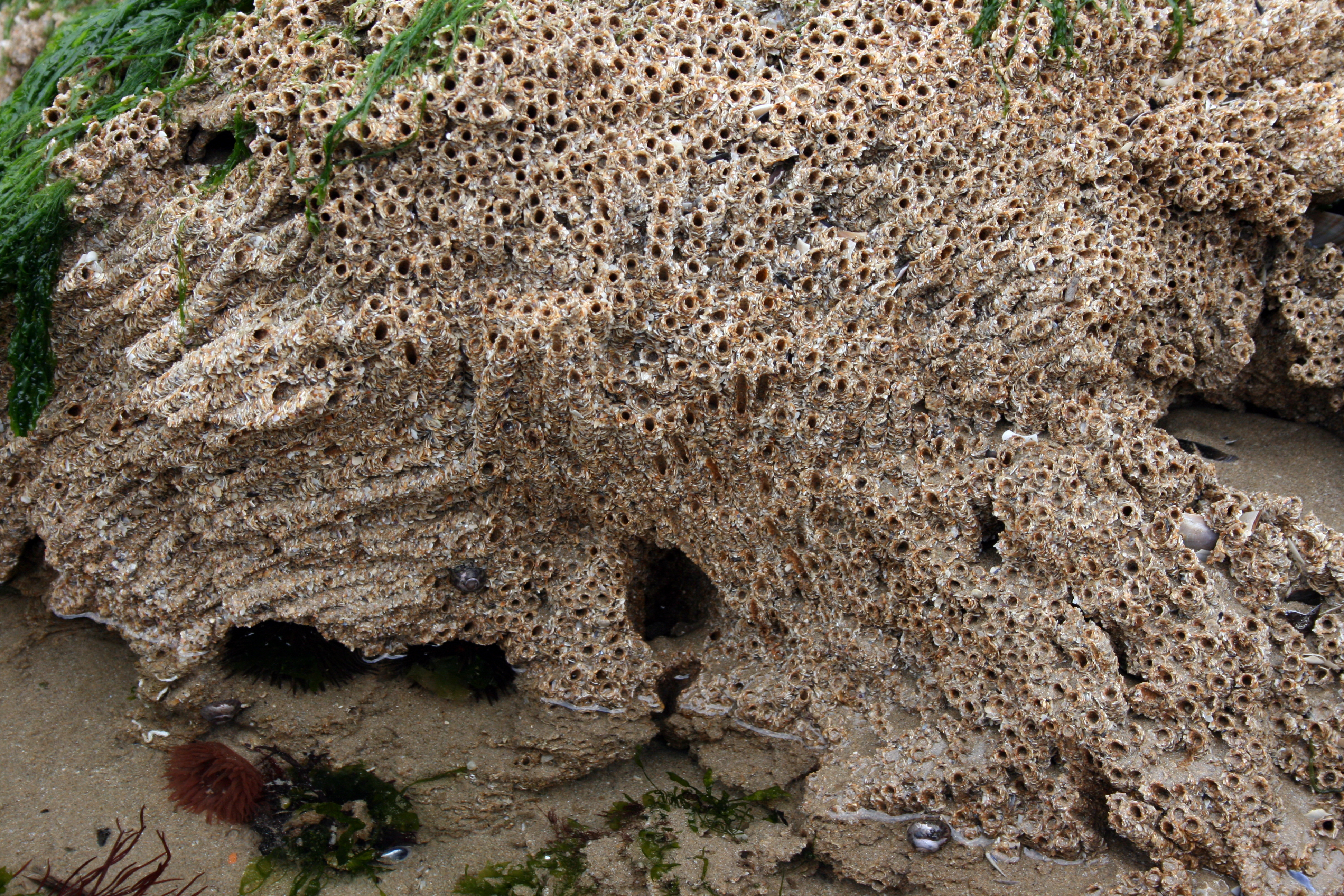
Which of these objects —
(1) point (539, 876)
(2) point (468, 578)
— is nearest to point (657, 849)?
(1) point (539, 876)

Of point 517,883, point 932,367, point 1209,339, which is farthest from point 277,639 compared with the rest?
point 1209,339

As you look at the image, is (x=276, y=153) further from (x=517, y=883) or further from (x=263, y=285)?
(x=517, y=883)

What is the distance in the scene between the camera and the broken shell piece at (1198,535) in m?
3.33

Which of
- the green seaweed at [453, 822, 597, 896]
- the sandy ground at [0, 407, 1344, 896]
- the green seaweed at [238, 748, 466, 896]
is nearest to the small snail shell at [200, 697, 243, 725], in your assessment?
the sandy ground at [0, 407, 1344, 896]

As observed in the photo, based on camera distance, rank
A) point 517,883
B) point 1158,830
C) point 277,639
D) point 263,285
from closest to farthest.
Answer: point 1158,830
point 263,285
point 517,883
point 277,639

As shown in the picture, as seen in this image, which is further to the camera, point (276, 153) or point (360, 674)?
point (360, 674)

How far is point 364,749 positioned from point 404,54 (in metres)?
3.07

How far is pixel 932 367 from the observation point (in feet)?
10.9

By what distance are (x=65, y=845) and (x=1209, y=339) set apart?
5426 mm

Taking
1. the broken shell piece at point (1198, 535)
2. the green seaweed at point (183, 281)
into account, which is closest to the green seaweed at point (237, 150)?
the green seaweed at point (183, 281)

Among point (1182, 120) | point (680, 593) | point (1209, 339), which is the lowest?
point (680, 593)

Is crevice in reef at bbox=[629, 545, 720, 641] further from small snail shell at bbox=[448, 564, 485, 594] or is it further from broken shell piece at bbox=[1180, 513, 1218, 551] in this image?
broken shell piece at bbox=[1180, 513, 1218, 551]

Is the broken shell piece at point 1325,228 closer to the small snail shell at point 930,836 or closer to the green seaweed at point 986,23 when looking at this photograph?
the green seaweed at point 986,23

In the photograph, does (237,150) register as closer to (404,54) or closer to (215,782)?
(404,54)
